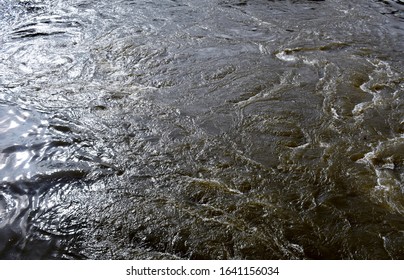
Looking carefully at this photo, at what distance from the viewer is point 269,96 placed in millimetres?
4086

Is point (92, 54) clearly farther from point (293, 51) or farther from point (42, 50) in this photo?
point (293, 51)

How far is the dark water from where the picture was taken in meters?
2.69

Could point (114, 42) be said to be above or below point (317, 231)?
above

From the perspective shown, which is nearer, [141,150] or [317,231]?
[317,231]

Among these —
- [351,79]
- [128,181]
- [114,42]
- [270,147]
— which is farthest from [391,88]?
[114,42]

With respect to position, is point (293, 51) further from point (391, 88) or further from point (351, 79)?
point (391, 88)

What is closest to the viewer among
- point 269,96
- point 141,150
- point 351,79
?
point 141,150

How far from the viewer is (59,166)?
3.19 metres

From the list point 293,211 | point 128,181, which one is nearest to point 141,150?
point 128,181

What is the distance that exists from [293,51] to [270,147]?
197cm

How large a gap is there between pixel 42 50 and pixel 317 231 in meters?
3.83

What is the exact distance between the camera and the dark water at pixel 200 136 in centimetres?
269

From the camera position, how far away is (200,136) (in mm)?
3533
